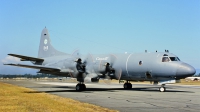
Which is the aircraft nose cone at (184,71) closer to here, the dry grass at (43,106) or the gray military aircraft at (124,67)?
the gray military aircraft at (124,67)

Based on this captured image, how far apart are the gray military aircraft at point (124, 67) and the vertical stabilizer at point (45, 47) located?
17.8 ft

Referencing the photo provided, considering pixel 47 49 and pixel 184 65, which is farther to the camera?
pixel 47 49

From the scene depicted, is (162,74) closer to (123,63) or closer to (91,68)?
(123,63)

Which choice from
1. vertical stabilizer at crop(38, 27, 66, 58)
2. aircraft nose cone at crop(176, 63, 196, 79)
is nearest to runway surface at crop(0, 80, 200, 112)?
aircraft nose cone at crop(176, 63, 196, 79)

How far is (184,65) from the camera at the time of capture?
25.5 meters

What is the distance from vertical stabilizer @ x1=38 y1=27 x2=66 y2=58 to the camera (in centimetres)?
3894

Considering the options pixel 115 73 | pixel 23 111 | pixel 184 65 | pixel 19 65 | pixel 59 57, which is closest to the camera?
pixel 23 111

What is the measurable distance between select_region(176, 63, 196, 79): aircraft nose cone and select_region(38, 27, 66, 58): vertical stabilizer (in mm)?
19272

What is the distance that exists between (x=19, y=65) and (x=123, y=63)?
11115 millimetres

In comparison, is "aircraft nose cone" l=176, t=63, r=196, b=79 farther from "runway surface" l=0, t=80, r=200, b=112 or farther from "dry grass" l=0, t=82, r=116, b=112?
"dry grass" l=0, t=82, r=116, b=112

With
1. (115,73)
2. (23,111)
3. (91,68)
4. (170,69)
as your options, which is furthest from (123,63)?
(23,111)

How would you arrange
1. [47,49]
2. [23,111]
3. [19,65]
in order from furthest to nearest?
[47,49], [19,65], [23,111]

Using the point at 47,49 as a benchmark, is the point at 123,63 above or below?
below

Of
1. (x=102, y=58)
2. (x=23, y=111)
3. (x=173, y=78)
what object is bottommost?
(x=23, y=111)
